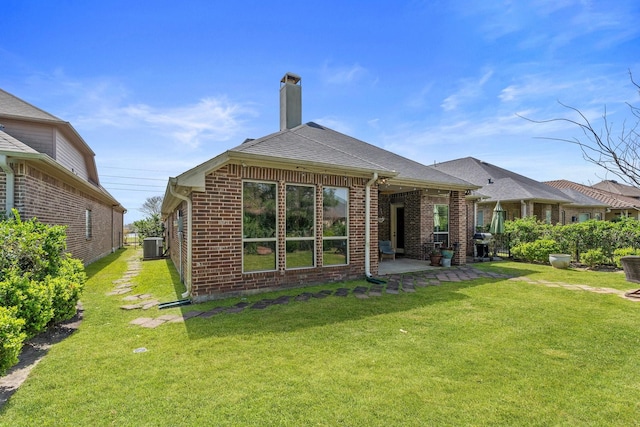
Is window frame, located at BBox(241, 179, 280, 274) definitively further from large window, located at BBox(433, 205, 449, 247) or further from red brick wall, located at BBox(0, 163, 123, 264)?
large window, located at BBox(433, 205, 449, 247)

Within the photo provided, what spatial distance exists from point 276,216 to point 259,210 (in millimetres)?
401

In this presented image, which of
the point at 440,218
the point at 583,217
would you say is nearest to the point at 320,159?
the point at 440,218

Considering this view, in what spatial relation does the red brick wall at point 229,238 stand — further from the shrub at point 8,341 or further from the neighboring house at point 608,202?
the neighboring house at point 608,202

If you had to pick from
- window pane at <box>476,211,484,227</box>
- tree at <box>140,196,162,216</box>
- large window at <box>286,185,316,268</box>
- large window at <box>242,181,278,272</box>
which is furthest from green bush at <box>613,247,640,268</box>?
tree at <box>140,196,162,216</box>

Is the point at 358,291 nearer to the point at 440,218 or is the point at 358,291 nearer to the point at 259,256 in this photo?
the point at 259,256

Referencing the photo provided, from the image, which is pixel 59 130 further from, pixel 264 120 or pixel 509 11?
pixel 509 11

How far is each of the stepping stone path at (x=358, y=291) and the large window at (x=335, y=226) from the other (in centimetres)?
99

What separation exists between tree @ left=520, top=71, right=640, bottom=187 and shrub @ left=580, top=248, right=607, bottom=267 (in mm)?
10087

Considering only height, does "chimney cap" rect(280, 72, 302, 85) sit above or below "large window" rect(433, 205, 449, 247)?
above

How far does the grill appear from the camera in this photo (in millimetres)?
12312

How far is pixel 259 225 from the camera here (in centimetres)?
650

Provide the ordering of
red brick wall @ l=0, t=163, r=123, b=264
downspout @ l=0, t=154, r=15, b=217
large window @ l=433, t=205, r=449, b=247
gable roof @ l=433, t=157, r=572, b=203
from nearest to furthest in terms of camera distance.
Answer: downspout @ l=0, t=154, r=15, b=217
red brick wall @ l=0, t=163, r=123, b=264
large window @ l=433, t=205, r=449, b=247
gable roof @ l=433, t=157, r=572, b=203

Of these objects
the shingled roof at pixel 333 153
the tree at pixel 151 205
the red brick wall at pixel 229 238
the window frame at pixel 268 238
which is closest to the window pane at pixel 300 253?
the red brick wall at pixel 229 238

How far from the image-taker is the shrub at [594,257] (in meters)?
9.64
